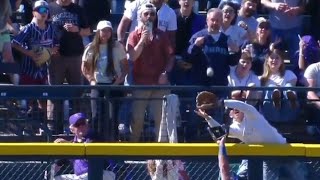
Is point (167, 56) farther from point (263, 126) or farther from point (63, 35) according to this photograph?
point (263, 126)

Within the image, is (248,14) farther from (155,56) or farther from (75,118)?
(75,118)

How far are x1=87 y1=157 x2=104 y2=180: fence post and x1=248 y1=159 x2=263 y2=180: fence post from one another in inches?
46.2

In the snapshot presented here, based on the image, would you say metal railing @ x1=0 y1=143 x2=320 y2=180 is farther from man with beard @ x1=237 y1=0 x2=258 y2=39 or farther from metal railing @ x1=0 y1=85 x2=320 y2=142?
man with beard @ x1=237 y1=0 x2=258 y2=39

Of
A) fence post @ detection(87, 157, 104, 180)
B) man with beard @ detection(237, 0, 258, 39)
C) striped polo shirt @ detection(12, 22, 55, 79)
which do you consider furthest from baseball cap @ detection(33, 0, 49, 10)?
fence post @ detection(87, 157, 104, 180)

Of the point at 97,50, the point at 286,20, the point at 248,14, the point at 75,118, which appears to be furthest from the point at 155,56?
the point at 286,20

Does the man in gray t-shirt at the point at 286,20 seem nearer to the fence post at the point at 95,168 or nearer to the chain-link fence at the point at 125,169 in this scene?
the chain-link fence at the point at 125,169

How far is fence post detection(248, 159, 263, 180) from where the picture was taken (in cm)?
894

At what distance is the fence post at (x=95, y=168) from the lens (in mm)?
8922

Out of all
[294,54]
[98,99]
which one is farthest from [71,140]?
[294,54]

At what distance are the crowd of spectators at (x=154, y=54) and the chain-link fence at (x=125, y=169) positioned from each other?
237 centimetres

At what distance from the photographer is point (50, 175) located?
9086 millimetres

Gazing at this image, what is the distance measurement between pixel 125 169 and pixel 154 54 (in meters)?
3.67

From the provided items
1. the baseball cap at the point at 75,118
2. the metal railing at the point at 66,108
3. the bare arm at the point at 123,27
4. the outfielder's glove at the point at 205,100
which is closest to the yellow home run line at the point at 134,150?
the outfielder's glove at the point at 205,100

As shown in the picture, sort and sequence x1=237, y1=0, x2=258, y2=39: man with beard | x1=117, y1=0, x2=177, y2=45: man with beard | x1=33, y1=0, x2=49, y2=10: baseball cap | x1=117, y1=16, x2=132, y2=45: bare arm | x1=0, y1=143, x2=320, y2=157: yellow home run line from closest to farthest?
x1=0, y1=143, x2=320, y2=157: yellow home run line < x1=33, y1=0, x2=49, y2=10: baseball cap < x1=117, y1=0, x2=177, y2=45: man with beard < x1=117, y1=16, x2=132, y2=45: bare arm < x1=237, y1=0, x2=258, y2=39: man with beard
